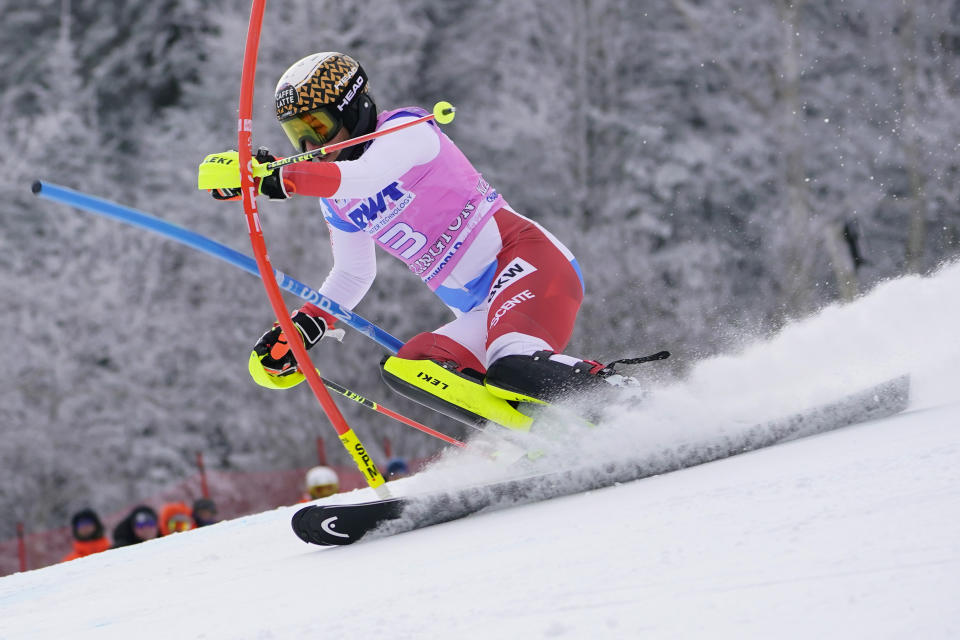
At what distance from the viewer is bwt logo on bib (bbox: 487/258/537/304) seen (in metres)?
3.65

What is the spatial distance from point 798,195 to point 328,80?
50.0 ft

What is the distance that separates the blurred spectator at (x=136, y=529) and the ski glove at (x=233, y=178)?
469 centimetres

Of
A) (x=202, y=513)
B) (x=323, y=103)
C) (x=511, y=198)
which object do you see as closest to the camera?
(x=323, y=103)

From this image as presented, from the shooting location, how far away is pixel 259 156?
3.39m

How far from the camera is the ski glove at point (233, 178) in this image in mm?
3172

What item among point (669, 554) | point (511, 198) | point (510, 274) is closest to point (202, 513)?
point (510, 274)

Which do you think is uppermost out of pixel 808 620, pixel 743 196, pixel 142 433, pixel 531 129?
pixel 808 620

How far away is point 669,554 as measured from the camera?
189 centimetres

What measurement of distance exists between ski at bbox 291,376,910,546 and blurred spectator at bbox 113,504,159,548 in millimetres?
4639

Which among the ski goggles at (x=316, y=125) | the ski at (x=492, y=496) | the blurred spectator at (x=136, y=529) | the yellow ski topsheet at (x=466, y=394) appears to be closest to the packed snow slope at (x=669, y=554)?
the ski at (x=492, y=496)

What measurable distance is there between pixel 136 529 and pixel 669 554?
20.4ft

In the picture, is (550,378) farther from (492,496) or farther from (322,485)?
(322,485)

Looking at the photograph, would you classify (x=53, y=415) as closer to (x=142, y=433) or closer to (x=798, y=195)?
(x=142, y=433)

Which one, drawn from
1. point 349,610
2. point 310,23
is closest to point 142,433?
point 310,23
